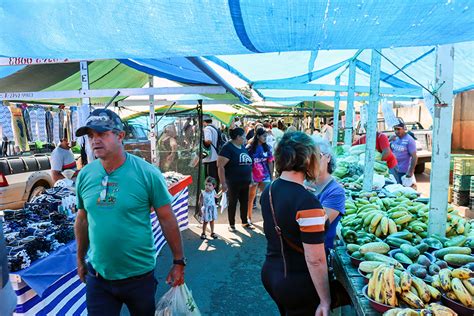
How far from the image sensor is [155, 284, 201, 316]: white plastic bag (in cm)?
265

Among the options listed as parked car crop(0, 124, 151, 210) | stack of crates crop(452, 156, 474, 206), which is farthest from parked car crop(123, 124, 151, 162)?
stack of crates crop(452, 156, 474, 206)

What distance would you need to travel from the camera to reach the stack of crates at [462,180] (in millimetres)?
8406

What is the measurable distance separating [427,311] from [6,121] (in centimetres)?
656

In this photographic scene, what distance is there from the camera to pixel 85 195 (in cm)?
252

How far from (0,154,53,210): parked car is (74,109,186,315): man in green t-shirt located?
680 centimetres

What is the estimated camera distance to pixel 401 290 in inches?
76.8

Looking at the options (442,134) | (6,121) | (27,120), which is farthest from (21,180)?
(442,134)

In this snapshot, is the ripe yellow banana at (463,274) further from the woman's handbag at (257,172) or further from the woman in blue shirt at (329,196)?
the woman's handbag at (257,172)

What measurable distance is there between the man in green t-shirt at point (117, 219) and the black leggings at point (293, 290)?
0.82m

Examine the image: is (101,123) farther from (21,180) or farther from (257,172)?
(21,180)

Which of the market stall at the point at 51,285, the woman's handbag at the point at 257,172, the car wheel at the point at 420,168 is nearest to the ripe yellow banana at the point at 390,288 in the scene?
the market stall at the point at 51,285

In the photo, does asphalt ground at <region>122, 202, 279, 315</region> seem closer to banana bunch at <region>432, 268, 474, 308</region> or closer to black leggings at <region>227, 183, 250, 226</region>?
black leggings at <region>227, 183, 250, 226</region>

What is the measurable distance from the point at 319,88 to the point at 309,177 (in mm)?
6637

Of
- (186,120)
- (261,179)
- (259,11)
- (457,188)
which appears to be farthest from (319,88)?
(259,11)
